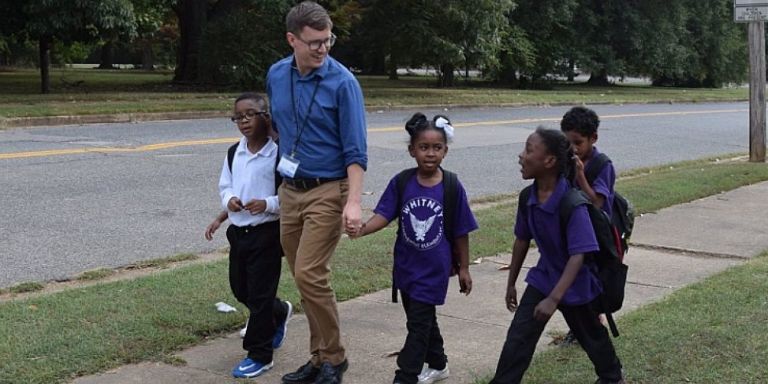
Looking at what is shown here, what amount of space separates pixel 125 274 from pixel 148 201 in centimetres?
297

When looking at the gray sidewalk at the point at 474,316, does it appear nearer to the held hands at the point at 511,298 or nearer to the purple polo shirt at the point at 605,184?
the held hands at the point at 511,298

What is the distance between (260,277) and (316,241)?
0.52 m

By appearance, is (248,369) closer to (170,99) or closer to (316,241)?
(316,241)

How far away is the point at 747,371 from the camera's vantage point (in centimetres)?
473

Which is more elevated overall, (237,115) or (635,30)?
(635,30)

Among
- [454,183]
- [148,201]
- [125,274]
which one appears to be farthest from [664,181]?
[454,183]

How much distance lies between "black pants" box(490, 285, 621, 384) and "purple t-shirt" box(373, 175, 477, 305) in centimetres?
40

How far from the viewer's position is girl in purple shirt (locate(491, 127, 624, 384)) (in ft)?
13.6

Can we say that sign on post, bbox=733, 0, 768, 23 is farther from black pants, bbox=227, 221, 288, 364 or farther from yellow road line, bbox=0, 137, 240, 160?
black pants, bbox=227, 221, 288, 364

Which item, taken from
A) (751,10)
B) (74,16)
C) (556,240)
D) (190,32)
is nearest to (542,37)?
(190,32)

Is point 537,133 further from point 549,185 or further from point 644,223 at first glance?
point 644,223

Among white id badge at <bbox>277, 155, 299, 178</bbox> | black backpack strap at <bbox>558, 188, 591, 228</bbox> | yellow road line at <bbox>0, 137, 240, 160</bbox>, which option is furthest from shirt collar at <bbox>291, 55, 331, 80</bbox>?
yellow road line at <bbox>0, 137, 240, 160</bbox>

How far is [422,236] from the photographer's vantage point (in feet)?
14.8

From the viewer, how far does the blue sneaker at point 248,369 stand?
4.84 m
